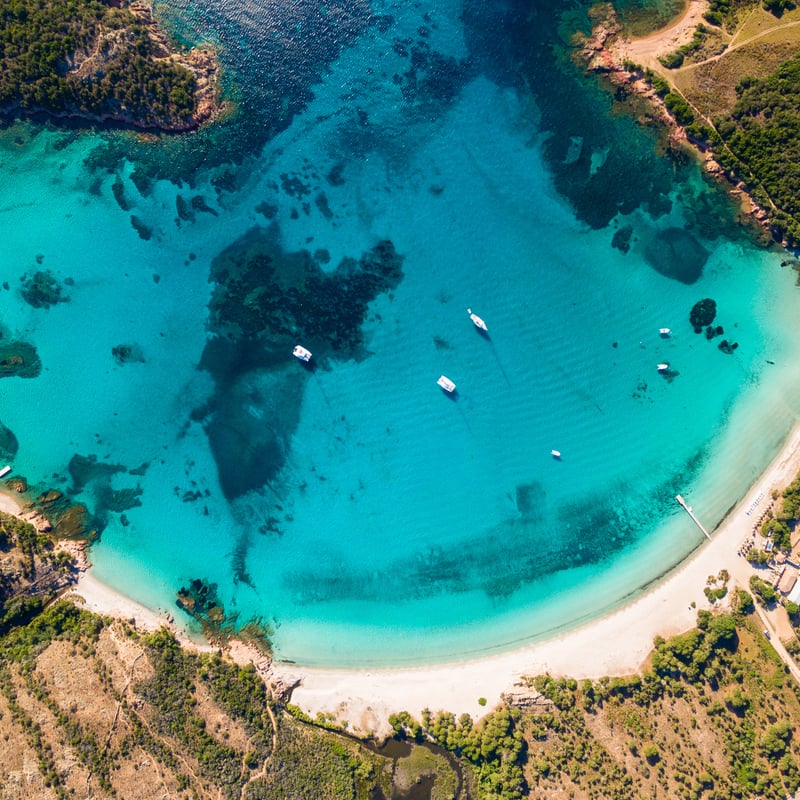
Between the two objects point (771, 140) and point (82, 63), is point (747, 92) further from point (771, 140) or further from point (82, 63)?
point (82, 63)

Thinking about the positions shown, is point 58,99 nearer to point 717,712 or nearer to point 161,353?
point 161,353

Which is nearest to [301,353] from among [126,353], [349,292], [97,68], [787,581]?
[349,292]

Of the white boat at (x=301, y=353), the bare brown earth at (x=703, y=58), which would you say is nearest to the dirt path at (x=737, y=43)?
the bare brown earth at (x=703, y=58)

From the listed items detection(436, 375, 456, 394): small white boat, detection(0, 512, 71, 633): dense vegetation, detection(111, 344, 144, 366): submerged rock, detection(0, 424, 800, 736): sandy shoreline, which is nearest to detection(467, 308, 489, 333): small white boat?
detection(436, 375, 456, 394): small white boat

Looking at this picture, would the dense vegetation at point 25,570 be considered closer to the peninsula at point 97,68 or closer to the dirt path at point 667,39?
the peninsula at point 97,68

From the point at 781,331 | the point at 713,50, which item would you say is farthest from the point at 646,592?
the point at 713,50

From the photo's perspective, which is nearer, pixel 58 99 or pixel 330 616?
pixel 58 99
